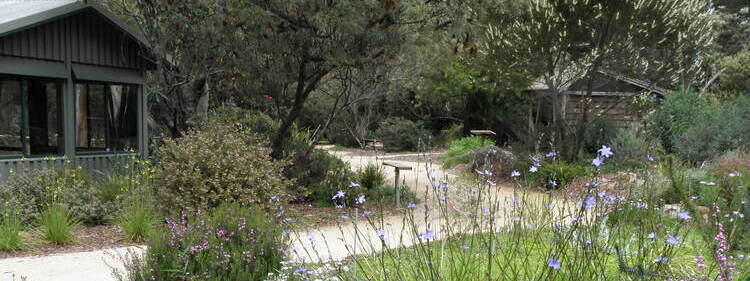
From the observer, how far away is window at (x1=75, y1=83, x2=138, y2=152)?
381 inches

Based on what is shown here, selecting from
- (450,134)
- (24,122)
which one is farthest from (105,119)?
(450,134)

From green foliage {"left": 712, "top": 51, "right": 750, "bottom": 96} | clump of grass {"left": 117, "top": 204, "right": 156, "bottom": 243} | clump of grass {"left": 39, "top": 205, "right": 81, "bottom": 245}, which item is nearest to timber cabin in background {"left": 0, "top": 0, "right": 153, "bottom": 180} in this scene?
clump of grass {"left": 39, "top": 205, "right": 81, "bottom": 245}

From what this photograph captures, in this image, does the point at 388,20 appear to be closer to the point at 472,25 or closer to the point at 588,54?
the point at 472,25

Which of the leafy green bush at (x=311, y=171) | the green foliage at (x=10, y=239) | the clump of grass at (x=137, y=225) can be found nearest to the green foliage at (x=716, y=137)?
the leafy green bush at (x=311, y=171)

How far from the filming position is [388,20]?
850 centimetres

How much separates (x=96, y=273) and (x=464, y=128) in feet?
56.0

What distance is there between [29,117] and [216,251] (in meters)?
6.82

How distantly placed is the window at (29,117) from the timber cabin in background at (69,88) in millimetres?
13

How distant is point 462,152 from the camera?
629 inches

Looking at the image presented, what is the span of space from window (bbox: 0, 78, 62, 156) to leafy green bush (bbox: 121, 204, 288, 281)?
19.7 ft

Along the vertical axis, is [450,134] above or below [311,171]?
above

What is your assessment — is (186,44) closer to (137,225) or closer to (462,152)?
(137,225)

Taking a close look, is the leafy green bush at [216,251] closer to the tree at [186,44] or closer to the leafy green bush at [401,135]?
the tree at [186,44]

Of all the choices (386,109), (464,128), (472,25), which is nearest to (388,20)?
(472,25)
